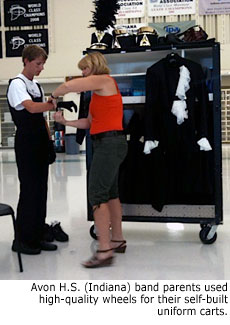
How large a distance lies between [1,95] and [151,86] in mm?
15926

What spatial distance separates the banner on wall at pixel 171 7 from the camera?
1515 cm

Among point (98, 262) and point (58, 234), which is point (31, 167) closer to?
point (58, 234)

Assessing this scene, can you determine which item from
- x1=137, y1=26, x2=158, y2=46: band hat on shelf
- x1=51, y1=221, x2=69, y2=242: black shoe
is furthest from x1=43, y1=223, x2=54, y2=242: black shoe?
x1=137, y1=26, x2=158, y2=46: band hat on shelf

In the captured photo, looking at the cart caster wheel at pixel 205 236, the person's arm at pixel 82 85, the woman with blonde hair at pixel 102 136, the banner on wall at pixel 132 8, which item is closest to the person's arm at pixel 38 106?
the woman with blonde hair at pixel 102 136

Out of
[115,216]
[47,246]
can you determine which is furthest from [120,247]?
[47,246]

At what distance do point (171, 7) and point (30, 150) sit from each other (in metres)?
13.2

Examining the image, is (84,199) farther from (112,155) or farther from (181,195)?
(112,155)

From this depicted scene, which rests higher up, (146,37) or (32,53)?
(146,37)

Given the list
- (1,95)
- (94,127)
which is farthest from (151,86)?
(1,95)

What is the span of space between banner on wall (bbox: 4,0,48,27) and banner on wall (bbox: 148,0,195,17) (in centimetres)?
387

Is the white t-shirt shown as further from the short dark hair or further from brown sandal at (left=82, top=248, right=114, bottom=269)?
brown sandal at (left=82, top=248, right=114, bottom=269)

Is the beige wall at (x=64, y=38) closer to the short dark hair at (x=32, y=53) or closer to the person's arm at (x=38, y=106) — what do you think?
the short dark hair at (x=32, y=53)

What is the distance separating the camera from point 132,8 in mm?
15398

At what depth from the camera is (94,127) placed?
3152 millimetres
